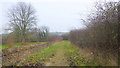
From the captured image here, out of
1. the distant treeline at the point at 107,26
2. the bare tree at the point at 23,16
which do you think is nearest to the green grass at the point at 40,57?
the distant treeline at the point at 107,26

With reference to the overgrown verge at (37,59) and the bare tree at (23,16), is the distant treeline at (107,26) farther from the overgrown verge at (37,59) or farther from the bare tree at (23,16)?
the bare tree at (23,16)

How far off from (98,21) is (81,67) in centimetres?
255

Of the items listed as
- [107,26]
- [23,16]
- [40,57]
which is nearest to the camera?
[107,26]

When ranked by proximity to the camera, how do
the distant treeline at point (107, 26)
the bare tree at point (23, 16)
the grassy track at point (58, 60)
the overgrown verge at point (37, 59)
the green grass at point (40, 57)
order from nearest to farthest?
the distant treeline at point (107, 26), the grassy track at point (58, 60), the overgrown verge at point (37, 59), the green grass at point (40, 57), the bare tree at point (23, 16)

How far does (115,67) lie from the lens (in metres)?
5.23

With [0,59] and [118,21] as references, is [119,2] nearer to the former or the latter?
[118,21]

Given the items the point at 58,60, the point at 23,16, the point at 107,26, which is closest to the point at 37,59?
the point at 58,60

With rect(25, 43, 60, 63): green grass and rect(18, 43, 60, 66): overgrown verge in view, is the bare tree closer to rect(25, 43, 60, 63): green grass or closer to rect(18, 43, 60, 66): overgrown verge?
rect(25, 43, 60, 63): green grass

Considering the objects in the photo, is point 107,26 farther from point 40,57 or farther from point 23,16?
point 23,16

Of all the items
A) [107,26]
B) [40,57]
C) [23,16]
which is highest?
[23,16]

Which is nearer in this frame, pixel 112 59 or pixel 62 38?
pixel 112 59

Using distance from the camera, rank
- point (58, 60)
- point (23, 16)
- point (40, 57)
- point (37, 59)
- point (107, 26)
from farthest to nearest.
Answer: point (23, 16), point (40, 57), point (37, 59), point (58, 60), point (107, 26)

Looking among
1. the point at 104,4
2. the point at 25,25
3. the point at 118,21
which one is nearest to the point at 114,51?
the point at 118,21

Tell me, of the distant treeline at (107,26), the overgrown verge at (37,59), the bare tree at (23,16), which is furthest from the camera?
the bare tree at (23,16)
